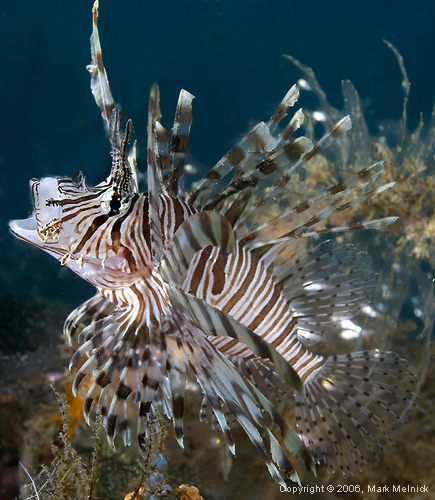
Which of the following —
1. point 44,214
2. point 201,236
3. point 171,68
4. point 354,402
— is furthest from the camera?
point 171,68

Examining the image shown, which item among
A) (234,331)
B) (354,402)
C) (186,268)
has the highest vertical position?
(186,268)

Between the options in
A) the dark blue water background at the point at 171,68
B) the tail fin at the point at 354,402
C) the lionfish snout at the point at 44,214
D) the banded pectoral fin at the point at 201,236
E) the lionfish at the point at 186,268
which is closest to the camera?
the banded pectoral fin at the point at 201,236

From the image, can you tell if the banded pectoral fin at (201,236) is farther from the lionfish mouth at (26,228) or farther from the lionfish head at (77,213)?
the lionfish mouth at (26,228)

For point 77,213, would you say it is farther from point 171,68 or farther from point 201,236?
Answer: point 171,68

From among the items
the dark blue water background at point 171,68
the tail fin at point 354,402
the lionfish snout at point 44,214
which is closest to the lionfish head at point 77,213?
the lionfish snout at point 44,214

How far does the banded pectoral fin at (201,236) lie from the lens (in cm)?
106

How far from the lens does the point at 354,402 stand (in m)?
2.06

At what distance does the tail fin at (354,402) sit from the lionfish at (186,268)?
0.07 ft

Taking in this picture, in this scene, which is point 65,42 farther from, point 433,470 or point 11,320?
point 433,470

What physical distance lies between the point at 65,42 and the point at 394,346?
590 centimetres

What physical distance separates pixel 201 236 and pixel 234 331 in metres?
0.26

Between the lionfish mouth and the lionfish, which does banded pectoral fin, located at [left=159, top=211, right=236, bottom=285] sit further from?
the lionfish mouth

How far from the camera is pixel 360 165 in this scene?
141 inches

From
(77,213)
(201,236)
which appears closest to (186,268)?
(201,236)
